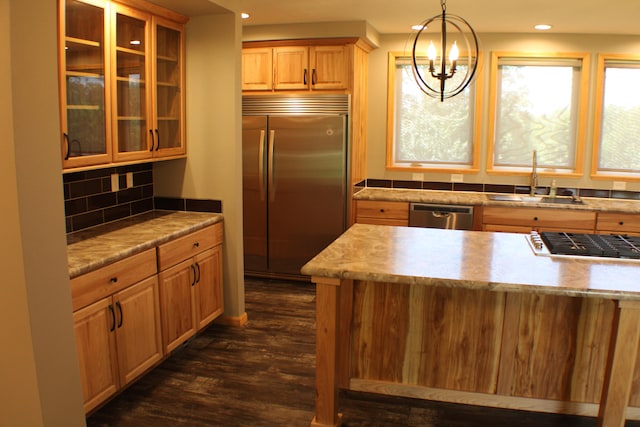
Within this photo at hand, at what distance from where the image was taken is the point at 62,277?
2.32 m

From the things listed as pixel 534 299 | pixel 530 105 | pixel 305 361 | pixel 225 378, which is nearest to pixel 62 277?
pixel 225 378

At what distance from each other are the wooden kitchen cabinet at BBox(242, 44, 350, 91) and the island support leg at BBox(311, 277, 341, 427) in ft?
9.26

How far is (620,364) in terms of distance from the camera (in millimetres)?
2436

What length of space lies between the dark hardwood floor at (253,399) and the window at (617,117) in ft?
10.4

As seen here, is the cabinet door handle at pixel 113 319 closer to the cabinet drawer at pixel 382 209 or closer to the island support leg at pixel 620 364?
the island support leg at pixel 620 364

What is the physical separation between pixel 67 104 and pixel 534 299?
2481 millimetres

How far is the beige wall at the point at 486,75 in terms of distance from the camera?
17.0ft

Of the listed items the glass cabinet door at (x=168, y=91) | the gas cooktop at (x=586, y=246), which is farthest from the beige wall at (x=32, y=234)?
the gas cooktop at (x=586, y=246)

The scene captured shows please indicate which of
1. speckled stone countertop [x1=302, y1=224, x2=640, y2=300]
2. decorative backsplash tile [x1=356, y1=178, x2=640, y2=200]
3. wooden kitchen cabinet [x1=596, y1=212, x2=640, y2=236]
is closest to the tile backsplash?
speckled stone countertop [x1=302, y1=224, x2=640, y2=300]

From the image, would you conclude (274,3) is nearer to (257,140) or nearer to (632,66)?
(257,140)

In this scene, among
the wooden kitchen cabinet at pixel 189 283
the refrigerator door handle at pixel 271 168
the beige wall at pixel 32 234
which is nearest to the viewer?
the beige wall at pixel 32 234

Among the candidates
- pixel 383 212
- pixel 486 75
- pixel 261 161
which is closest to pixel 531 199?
pixel 486 75

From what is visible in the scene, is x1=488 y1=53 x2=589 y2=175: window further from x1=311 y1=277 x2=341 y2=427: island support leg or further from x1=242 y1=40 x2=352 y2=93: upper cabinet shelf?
x1=311 y1=277 x2=341 y2=427: island support leg

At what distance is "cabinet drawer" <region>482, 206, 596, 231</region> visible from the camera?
484 centimetres
